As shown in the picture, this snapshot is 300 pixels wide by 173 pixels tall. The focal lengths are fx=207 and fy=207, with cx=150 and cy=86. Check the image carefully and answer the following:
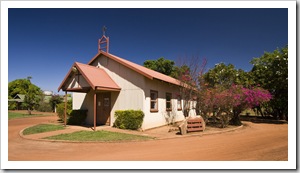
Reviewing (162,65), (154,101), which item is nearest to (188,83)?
(154,101)

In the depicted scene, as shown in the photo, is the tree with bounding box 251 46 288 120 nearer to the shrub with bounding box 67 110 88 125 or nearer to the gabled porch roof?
the gabled porch roof

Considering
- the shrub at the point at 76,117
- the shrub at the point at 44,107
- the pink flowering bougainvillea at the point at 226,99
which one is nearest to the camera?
the pink flowering bougainvillea at the point at 226,99

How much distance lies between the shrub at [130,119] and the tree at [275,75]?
1403 centimetres

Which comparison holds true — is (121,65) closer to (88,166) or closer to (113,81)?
(113,81)

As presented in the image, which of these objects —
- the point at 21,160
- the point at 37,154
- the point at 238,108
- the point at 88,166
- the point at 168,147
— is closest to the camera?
the point at 88,166

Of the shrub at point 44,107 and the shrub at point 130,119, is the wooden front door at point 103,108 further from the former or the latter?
the shrub at point 44,107

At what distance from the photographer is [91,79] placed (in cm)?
1293

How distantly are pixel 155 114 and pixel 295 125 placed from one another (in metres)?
9.13

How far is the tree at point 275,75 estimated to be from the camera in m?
19.2

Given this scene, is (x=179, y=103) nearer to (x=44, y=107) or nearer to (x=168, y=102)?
(x=168, y=102)

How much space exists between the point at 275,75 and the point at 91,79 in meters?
17.3

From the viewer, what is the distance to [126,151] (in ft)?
25.6

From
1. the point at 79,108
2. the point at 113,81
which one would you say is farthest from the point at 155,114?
the point at 79,108

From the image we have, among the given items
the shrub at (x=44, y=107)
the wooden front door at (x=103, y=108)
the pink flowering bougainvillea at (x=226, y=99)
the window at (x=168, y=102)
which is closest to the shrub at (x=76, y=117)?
the wooden front door at (x=103, y=108)
